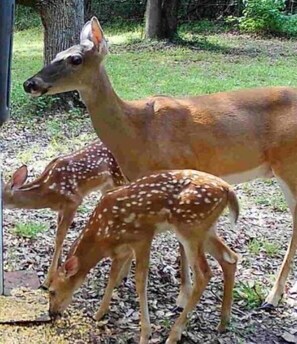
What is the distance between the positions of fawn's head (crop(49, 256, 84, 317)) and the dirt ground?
0.17 m

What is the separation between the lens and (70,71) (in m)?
3.31

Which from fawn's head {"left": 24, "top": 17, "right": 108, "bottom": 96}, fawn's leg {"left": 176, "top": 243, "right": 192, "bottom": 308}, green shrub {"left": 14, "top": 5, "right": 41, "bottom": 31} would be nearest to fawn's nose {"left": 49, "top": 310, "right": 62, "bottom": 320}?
fawn's leg {"left": 176, "top": 243, "right": 192, "bottom": 308}

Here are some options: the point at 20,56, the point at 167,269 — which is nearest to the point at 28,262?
the point at 167,269

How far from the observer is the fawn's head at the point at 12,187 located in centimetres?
362

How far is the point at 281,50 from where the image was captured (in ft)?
41.4

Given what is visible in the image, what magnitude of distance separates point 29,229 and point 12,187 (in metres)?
0.83

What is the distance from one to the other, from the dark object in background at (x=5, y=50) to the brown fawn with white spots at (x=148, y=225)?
0.60 m

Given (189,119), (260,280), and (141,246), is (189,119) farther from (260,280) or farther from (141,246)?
(260,280)

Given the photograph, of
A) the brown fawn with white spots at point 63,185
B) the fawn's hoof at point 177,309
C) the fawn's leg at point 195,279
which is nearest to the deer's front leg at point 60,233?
the brown fawn with white spots at point 63,185

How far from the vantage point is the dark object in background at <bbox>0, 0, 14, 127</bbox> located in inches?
110

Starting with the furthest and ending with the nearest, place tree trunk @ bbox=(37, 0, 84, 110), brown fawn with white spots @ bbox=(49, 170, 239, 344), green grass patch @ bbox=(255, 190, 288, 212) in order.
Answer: tree trunk @ bbox=(37, 0, 84, 110), green grass patch @ bbox=(255, 190, 288, 212), brown fawn with white spots @ bbox=(49, 170, 239, 344)

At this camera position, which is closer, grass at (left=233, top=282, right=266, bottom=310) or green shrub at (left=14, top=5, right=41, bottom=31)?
grass at (left=233, top=282, right=266, bottom=310)

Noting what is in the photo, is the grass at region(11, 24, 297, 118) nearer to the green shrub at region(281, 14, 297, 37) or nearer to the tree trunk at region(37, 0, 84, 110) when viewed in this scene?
the green shrub at region(281, 14, 297, 37)

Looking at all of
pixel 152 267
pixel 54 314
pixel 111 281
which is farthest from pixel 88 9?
pixel 54 314
